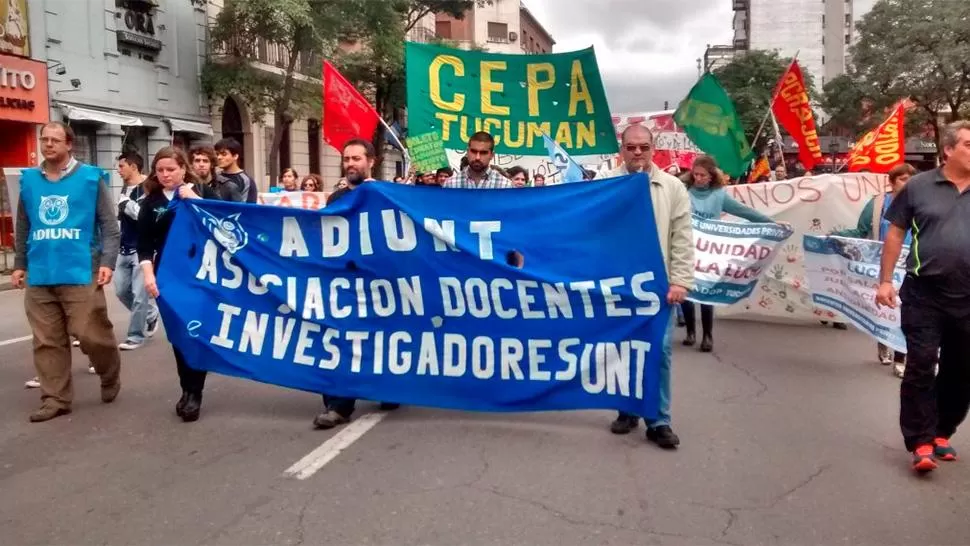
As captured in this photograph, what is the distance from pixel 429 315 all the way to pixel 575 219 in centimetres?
103

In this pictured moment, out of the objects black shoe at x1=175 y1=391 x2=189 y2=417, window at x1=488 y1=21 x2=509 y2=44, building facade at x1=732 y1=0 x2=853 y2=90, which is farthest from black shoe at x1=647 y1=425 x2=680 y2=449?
building facade at x1=732 y1=0 x2=853 y2=90

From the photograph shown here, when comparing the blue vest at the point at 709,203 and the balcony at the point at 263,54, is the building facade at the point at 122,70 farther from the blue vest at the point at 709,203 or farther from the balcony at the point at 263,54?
the blue vest at the point at 709,203

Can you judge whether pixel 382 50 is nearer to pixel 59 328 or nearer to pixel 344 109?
pixel 344 109

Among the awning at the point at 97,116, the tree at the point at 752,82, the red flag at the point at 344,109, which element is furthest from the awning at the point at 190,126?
the tree at the point at 752,82

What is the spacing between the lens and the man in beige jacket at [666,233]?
5141 millimetres

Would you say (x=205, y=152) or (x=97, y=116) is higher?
(x=97, y=116)

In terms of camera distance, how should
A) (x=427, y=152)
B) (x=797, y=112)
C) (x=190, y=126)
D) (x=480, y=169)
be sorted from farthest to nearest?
(x=190, y=126), (x=797, y=112), (x=427, y=152), (x=480, y=169)

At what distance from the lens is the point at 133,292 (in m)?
8.48

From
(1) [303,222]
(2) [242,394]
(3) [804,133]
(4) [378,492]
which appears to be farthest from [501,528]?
(3) [804,133]

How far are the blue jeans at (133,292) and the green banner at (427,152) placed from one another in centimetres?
278

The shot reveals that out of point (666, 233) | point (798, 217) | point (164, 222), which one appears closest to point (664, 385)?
point (666, 233)

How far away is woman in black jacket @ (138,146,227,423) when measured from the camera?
18.9 ft

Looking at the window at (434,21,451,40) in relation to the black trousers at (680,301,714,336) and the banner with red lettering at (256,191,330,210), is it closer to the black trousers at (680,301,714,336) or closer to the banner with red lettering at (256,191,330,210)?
the banner with red lettering at (256,191,330,210)

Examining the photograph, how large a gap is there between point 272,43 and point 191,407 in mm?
21264
